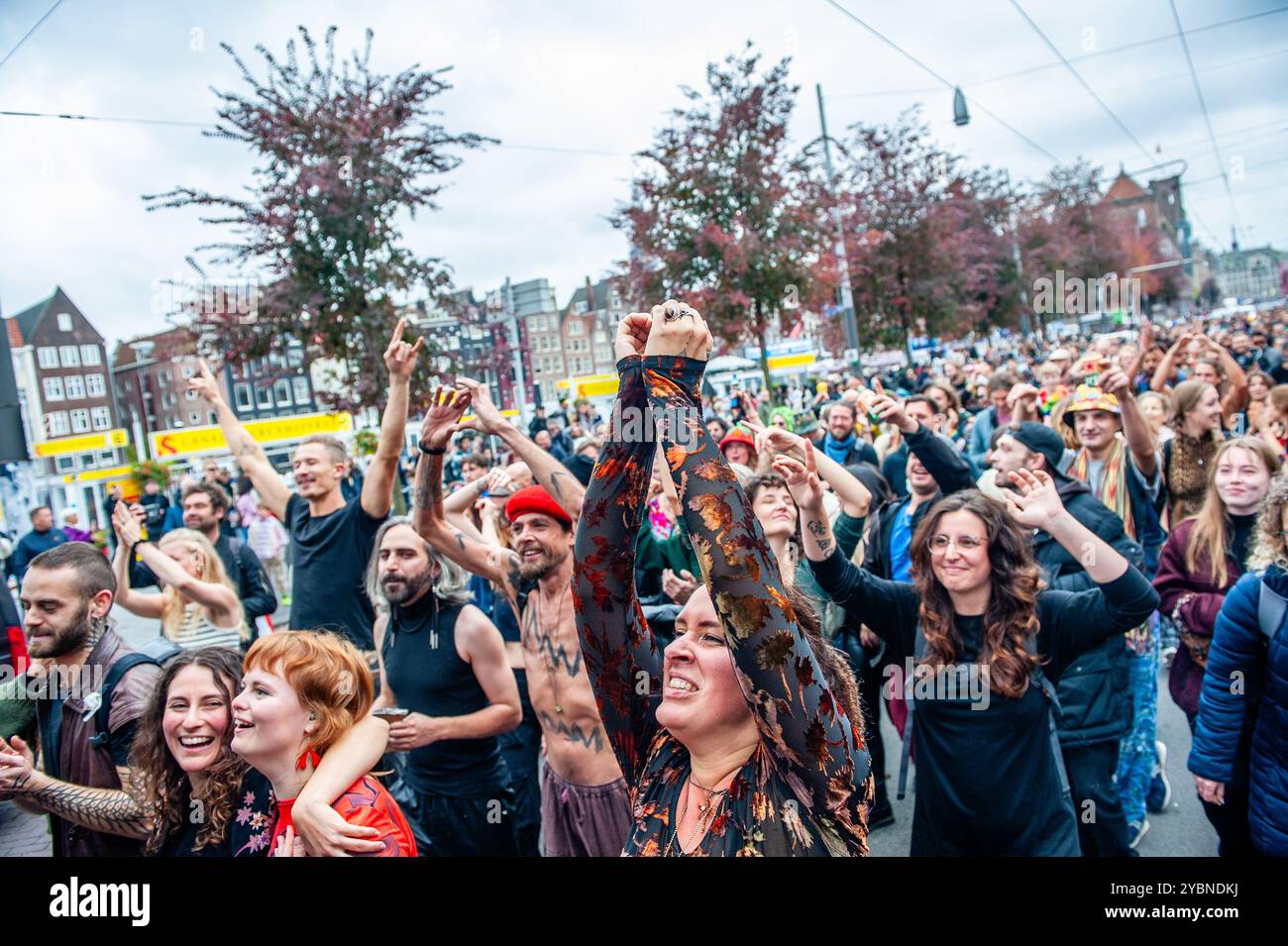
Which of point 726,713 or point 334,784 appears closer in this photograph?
point 726,713

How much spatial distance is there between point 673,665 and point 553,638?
4.62 ft

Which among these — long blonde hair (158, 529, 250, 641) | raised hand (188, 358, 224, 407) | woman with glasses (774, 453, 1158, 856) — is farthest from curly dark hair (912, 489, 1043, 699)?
long blonde hair (158, 529, 250, 641)

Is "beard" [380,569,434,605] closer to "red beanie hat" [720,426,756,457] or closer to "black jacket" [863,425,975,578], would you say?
"black jacket" [863,425,975,578]

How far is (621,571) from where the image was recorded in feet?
5.65

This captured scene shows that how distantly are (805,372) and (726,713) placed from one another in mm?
22164

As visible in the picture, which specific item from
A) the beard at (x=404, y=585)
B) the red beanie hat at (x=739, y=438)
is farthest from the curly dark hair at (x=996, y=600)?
the red beanie hat at (x=739, y=438)

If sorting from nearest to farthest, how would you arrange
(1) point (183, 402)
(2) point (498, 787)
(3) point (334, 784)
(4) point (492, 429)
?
(3) point (334, 784) < (4) point (492, 429) < (2) point (498, 787) < (1) point (183, 402)

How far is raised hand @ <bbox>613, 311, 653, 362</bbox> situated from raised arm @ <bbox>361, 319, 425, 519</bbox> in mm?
1258

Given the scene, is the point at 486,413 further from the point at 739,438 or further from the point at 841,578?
the point at 739,438

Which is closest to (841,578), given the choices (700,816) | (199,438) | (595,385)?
(700,816)

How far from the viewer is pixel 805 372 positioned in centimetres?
2316

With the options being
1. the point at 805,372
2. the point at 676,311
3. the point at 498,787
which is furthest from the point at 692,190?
the point at 805,372
